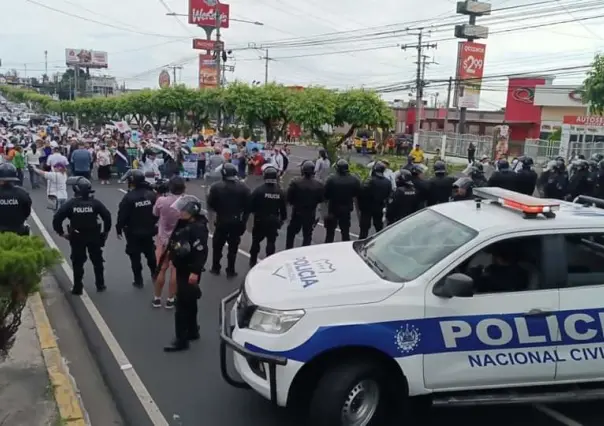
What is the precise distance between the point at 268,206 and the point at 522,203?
16.7 feet

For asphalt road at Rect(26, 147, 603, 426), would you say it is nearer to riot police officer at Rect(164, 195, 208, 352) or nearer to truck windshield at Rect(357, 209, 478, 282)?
riot police officer at Rect(164, 195, 208, 352)

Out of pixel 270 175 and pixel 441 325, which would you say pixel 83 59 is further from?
pixel 441 325

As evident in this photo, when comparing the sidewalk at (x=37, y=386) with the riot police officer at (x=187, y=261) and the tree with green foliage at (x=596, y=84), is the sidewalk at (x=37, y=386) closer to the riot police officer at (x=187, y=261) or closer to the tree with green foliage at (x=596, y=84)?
the riot police officer at (x=187, y=261)

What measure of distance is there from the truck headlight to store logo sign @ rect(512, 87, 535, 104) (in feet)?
161

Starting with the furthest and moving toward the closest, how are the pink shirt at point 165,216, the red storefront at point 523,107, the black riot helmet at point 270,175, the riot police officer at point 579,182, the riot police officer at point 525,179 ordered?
the red storefront at point 523,107 < the riot police officer at point 579,182 < the riot police officer at point 525,179 < the black riot helmet at point 270,175 < the pink shirt at point 165,216

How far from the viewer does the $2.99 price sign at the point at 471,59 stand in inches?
1929

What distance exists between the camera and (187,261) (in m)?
6.25

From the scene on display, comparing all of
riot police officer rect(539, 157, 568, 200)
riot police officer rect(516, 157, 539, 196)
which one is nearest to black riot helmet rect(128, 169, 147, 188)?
riot police officer rect(516, 157, 539, 196)

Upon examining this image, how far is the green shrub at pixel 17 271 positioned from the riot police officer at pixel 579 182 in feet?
37.1

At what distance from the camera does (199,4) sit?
58.8m

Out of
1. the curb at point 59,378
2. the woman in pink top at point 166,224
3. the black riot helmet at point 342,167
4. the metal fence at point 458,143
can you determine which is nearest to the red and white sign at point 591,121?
the metal fence at point 458,143

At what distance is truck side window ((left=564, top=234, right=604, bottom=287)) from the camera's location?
185 inches

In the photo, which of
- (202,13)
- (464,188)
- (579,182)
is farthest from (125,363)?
(202,13)

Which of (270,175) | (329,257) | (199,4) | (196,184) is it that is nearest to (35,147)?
(196,184)
